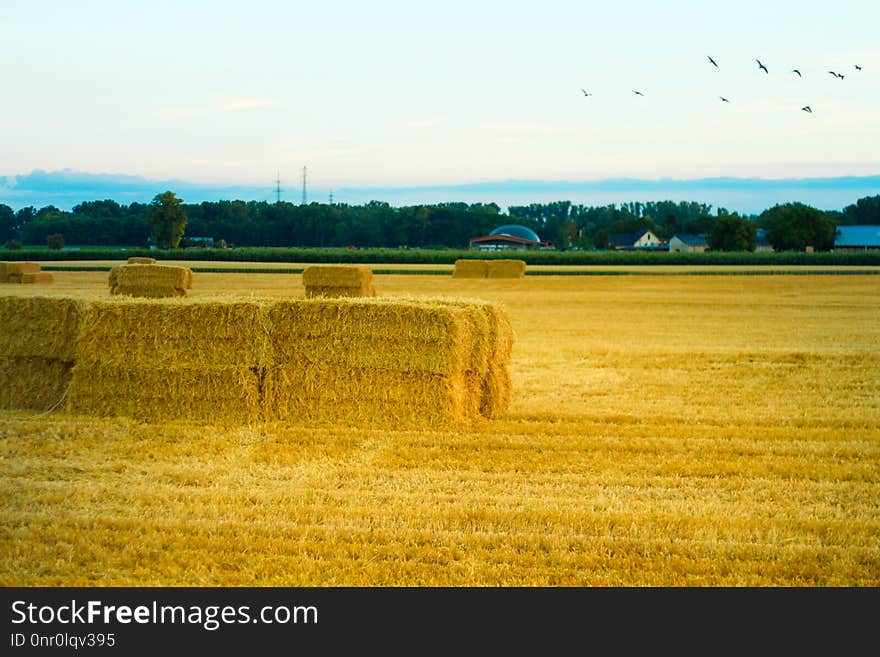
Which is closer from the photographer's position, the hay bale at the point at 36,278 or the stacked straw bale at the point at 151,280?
the stacked straw bale at the point at 151,280

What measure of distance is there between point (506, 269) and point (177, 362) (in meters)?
44.0

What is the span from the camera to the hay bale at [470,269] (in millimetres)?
55406

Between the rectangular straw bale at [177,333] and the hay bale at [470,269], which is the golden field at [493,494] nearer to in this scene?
the rectangular straw bale at [177,333]

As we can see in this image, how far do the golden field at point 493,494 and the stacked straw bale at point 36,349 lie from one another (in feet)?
1.83

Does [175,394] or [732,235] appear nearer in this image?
[175,394]

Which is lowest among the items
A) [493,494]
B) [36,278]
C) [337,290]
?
[493,494]

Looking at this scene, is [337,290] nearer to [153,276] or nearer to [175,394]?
[153,276]

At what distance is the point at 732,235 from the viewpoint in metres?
102

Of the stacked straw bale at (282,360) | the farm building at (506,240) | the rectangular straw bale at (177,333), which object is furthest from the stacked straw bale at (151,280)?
the farm building at (506,240)

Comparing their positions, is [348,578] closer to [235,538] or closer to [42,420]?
[235,538]

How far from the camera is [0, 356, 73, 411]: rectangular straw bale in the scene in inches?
508

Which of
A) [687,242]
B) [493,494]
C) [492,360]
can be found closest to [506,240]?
[687,242]

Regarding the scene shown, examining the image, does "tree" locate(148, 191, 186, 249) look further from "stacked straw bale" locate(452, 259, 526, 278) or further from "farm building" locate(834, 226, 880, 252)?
"farm building" locate(834, 226, 880, 252)
